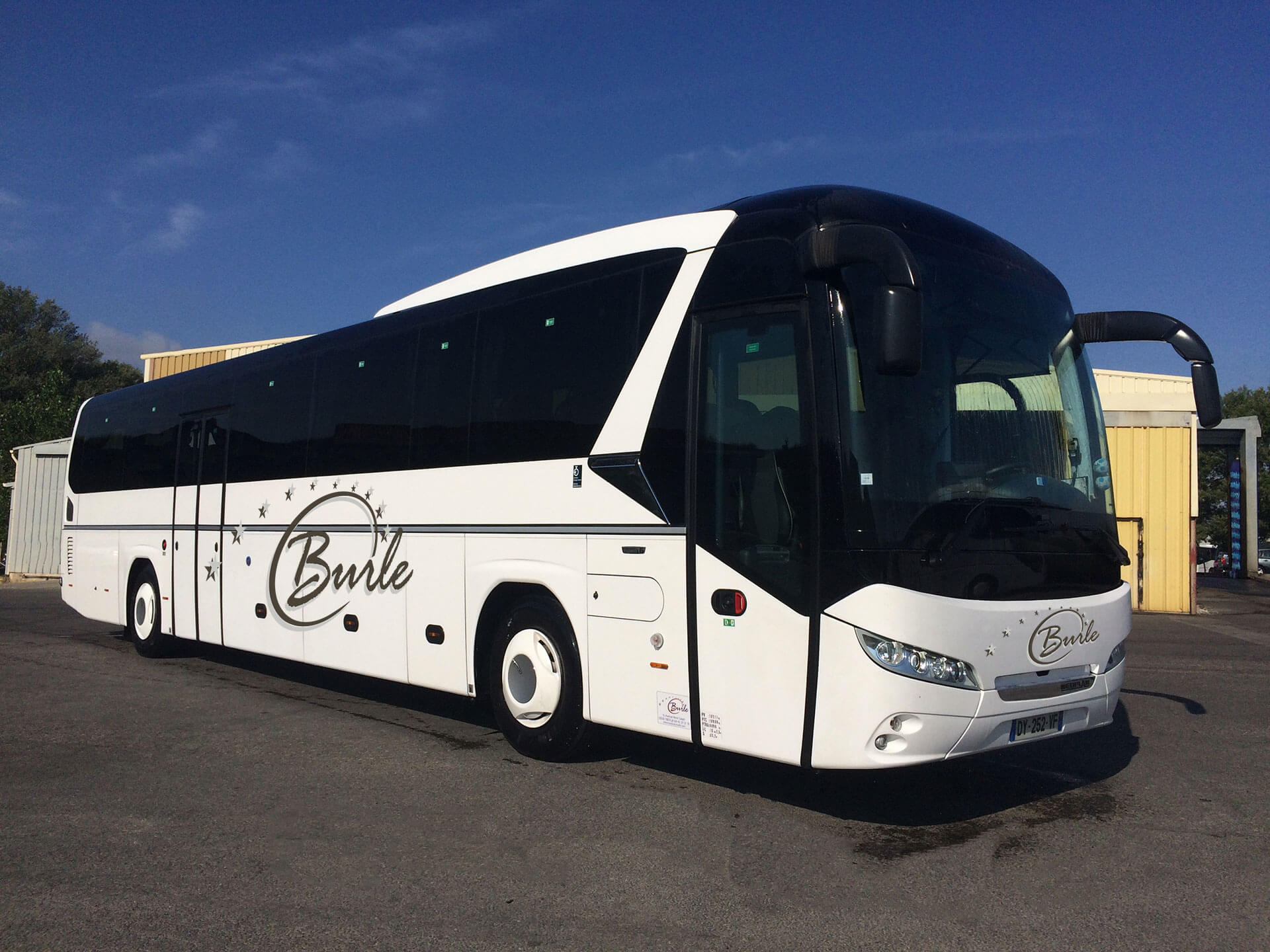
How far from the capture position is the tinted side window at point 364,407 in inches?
357

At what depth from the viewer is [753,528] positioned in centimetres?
581

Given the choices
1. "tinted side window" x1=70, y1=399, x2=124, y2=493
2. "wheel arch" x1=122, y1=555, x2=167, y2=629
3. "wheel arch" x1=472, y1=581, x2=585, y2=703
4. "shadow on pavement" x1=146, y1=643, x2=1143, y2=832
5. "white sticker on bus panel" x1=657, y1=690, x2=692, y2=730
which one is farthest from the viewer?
"tinted side window" x1=70, y1=399, x2=124, y2=493

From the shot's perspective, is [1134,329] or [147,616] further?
→ [147,616]

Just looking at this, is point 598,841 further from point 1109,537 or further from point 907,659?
point 1109,537

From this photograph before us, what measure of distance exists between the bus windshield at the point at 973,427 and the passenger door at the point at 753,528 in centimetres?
31

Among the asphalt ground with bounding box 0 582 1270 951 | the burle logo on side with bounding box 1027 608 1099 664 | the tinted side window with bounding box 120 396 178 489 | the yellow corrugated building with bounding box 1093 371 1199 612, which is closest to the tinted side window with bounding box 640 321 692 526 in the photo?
the asphalt ground with bounding box 0 582 1270 951

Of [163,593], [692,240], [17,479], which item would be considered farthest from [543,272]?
[17,479]

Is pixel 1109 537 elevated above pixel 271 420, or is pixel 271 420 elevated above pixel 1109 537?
pixel 271 420

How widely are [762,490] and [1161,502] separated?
1870cm

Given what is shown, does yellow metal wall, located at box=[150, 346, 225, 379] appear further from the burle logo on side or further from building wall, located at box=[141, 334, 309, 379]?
the burle logo on side

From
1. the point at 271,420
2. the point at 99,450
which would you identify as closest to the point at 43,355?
the point at 99,450

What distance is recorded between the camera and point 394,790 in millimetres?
6480

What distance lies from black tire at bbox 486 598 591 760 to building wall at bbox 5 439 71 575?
87.1 feet

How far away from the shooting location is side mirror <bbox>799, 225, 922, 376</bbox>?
4.95 meters
